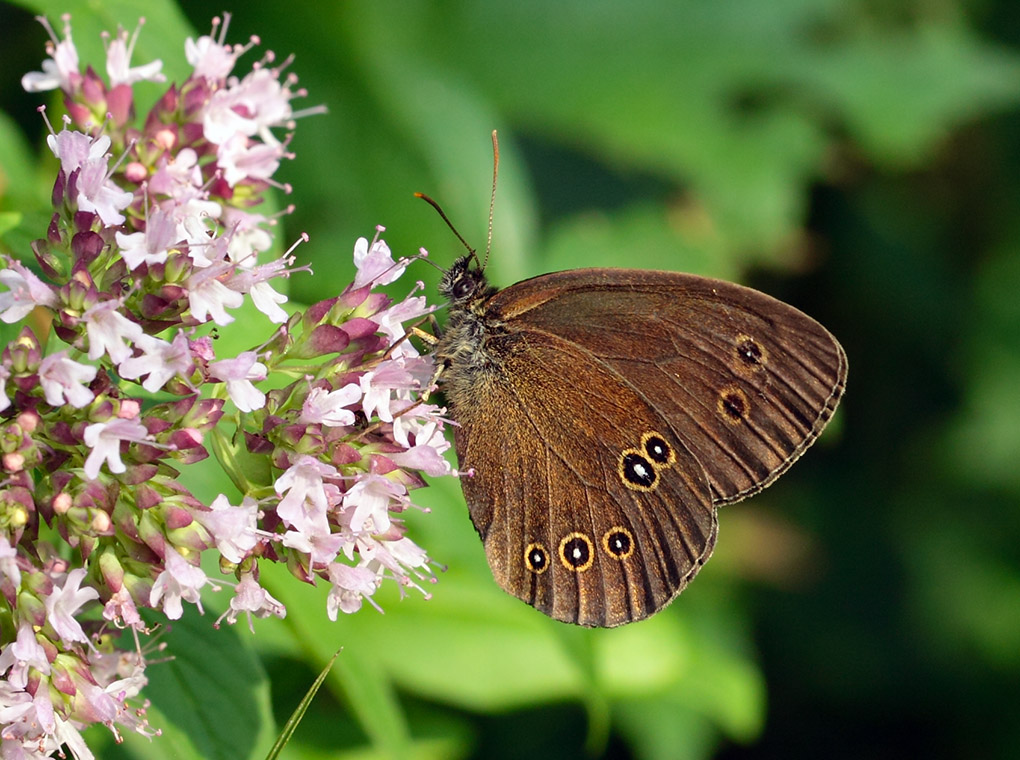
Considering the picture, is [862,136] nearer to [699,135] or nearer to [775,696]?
[699,135]

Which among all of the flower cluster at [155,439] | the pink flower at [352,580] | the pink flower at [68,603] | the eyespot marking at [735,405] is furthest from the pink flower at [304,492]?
the eyespot marking at [735,405]

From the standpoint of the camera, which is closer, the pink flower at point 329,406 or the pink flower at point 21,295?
the pink flower at point 21,295

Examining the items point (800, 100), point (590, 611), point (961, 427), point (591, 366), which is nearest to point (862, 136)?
point (800, 100)

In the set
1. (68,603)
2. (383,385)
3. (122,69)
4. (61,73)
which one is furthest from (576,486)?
(61,73)

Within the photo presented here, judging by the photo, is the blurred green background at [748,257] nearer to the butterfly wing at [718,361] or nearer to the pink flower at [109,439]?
the butterfly wing at [718,361]

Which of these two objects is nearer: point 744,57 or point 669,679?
point 669,679

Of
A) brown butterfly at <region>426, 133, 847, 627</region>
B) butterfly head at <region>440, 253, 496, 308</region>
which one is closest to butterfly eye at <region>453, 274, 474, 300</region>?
butterfly head at <region>440, 253, 496, 308</region>

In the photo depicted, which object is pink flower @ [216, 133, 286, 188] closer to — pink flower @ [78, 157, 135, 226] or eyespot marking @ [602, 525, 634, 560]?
pink flower @ [78, 157, 135, 226]
